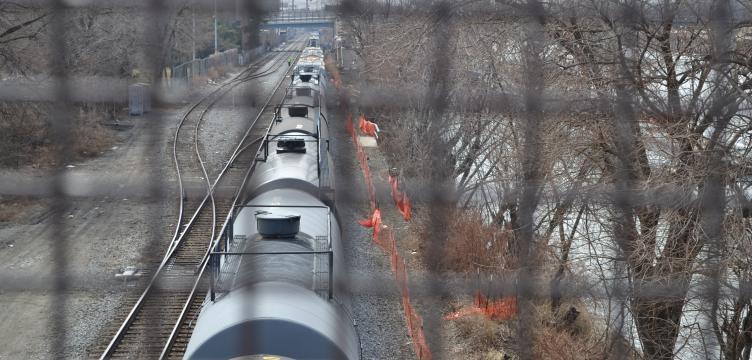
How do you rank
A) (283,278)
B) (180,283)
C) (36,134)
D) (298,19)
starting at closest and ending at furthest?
(298,19) → (36,134) → (283,278) → (180,283)

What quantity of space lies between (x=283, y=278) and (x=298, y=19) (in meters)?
0.67

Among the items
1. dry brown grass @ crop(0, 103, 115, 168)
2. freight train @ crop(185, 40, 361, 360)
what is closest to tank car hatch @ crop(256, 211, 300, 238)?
freight train @ crop(185, 40, 361, 360)

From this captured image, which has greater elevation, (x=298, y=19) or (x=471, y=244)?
(x=298, y=19)

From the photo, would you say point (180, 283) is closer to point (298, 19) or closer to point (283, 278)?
point (283, 278)

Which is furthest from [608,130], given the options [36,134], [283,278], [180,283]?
[180,283]

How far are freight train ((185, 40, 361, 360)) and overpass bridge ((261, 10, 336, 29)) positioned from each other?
0.44 m

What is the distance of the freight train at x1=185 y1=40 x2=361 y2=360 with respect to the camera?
4.54 ft

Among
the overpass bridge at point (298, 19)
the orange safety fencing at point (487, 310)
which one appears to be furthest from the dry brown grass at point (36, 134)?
the orange safety fencing at point (487, 310)

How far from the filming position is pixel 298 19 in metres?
1.06

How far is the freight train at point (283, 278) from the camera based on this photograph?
1384mm

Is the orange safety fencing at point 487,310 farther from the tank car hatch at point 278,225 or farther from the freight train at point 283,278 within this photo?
the tank car hatch at point 278,225

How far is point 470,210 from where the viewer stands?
6.47 feet

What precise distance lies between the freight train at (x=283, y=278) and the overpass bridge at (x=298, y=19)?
0.44 m

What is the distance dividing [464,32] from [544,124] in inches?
11.0
